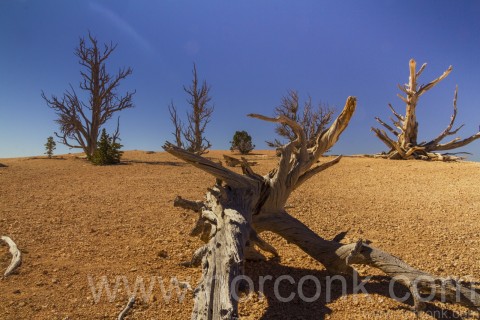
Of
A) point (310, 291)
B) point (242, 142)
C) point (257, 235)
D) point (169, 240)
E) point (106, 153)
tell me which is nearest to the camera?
point (257, 235)

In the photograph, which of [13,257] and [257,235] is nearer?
[257,235]

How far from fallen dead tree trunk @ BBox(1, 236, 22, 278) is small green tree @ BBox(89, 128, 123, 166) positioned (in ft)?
27.7

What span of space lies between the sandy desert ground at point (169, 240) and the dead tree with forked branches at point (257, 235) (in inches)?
9.7

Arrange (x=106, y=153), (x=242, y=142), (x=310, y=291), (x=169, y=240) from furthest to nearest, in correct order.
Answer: (x=242, y=142) → (x=106, y=153) → (x=169, y=240) → (x=310, y=291)

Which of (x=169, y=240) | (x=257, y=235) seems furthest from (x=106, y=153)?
(x=257, y=235)

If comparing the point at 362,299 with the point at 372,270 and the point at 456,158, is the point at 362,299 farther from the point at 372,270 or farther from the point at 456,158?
the point at 456,158

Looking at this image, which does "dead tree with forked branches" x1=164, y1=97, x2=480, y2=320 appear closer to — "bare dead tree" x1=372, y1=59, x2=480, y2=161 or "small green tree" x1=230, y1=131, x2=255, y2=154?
"bare dead tree" x1=372, y1=59, x2=480, y2=161

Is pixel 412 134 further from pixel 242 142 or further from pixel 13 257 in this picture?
pixel 13 257

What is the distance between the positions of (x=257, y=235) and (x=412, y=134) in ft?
44.8

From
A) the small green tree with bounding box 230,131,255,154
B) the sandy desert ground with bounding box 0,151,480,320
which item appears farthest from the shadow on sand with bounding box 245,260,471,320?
the small green tree with bounding box 230,131,255,154

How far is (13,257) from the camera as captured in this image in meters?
3.25

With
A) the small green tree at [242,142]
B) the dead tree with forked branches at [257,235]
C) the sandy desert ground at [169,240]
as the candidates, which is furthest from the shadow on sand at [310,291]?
the small green tree at [242,142]

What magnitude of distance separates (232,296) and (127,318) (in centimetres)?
104

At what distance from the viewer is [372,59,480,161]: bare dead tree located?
517 inches
